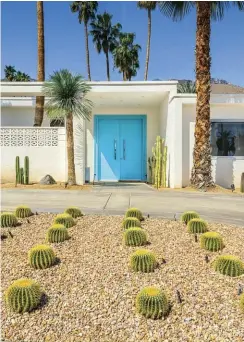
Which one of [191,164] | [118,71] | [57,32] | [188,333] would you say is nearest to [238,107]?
[191,164]

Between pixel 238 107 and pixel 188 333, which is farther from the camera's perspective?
pixel 238 107

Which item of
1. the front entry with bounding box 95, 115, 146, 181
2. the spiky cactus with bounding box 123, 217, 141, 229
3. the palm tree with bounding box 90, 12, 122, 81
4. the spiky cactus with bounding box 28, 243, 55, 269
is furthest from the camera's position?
the palm tree with bounding box 90, 12, 122, 81

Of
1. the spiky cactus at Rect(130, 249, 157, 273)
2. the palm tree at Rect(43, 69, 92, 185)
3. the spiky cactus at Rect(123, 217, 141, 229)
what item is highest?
the palm tree at Rect(43, 69, 92, 185)

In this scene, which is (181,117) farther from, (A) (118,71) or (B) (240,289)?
(A) (118,71)

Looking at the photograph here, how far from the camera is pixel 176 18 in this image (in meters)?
12.0

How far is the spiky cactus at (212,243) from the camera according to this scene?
4.72 m

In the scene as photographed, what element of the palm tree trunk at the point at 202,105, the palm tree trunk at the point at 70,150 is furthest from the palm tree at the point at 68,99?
the palm tree trunk at the point at 202,105

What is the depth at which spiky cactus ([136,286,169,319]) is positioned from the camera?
3299 mm

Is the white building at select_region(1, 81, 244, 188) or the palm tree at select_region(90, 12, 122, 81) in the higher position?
the palm tree at select_region(90, 12, 122, 81)

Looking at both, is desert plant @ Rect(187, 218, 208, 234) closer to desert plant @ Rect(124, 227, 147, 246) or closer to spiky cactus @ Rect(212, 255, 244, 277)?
desert plant @ Rect(124, 227, 147, 246)

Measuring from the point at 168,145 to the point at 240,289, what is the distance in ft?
28.8

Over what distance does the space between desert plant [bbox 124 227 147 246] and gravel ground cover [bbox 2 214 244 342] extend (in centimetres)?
10

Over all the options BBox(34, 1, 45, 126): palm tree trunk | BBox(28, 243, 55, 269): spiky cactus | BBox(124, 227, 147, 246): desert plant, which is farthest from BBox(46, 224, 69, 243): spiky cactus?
BBox(34, 1, 45, 126): palm tree trunk

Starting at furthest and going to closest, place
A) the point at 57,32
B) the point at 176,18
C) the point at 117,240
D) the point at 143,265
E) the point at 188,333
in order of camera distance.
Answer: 1. the point at 176,18
2. the point at 57,32
3. the point at 117,240
4. the point at 143,265
5. the point at 188,333
